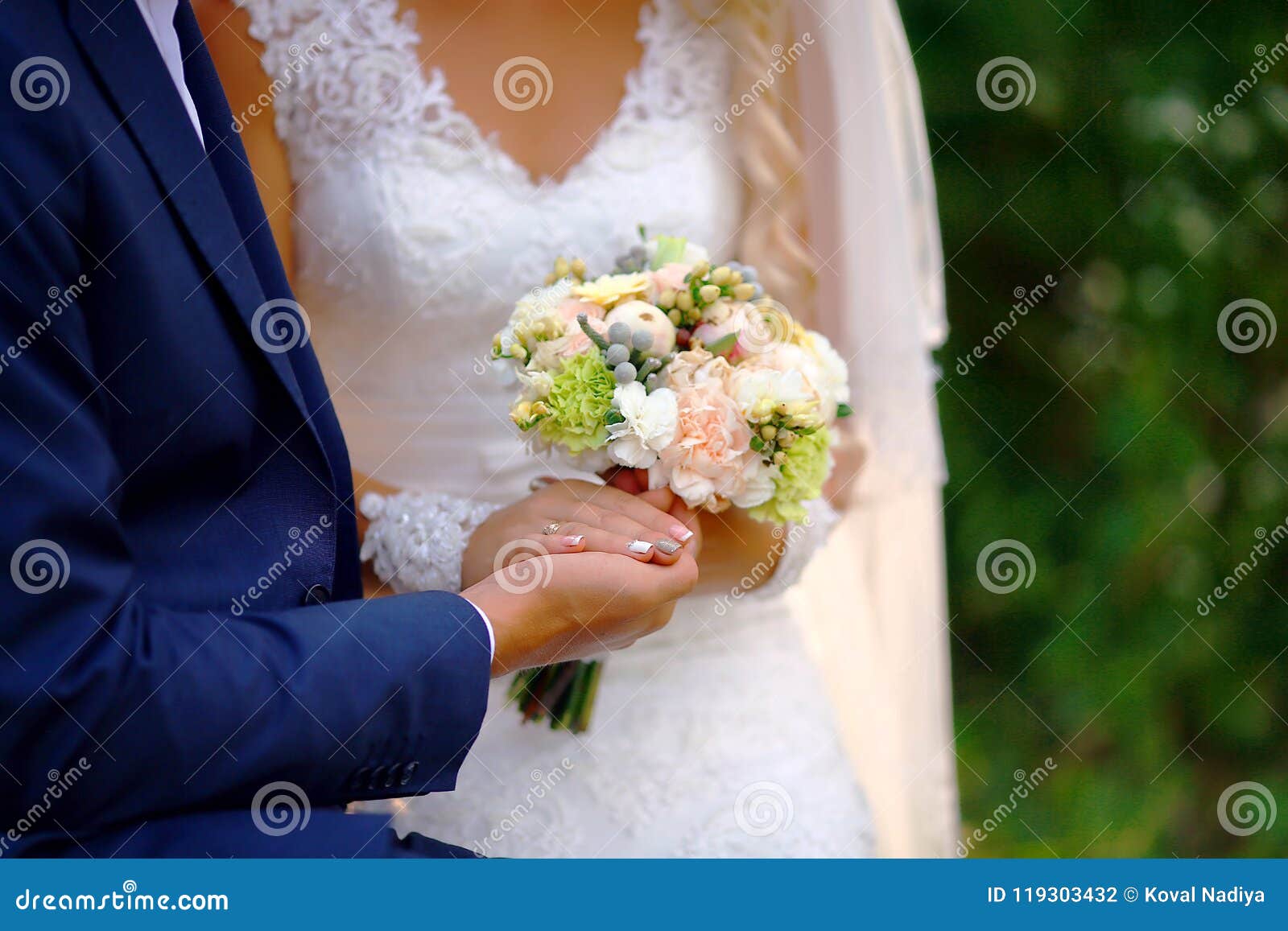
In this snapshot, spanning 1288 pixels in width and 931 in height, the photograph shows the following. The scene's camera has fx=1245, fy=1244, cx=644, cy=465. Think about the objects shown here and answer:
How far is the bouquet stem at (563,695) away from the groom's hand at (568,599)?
38 cm

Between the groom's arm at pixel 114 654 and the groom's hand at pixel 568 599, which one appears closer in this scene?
the groom's arm at pixel 114 654

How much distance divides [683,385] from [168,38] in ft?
2.00

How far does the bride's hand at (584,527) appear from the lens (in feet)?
4.28

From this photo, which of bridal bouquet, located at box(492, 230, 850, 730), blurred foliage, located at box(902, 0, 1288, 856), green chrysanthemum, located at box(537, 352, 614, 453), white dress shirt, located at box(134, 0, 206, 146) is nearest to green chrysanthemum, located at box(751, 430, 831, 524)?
bridal bouquet, located at box(492, 230, 850, 730)

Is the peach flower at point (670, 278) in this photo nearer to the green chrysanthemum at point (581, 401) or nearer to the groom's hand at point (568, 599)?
the green chrysanthemum at point (581, 401)

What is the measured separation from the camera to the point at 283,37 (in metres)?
1.67

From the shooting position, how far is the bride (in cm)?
168

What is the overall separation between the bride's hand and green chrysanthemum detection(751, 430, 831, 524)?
4.2 inches

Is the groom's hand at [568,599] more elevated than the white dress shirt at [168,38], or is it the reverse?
the white dress shirt at [168,38]

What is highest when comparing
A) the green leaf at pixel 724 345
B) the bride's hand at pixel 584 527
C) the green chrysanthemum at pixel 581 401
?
the green leaf at pixel 724 345

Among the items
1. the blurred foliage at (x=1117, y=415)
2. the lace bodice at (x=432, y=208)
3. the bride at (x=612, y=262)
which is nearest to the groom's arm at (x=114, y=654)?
the bride at (x=612, y=262)

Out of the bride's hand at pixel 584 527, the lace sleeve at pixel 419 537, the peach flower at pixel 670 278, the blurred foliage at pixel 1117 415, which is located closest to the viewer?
the bride's hand at pixel 584 527

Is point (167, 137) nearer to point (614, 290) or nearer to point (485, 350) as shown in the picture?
point (614, 290)

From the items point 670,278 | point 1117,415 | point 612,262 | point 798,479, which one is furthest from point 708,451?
point 1117,415
